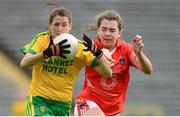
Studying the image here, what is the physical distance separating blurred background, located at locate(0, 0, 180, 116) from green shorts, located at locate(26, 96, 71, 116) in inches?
218

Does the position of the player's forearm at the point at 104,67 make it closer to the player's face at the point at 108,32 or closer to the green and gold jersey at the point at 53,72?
the green and gold jersey at the point at 53,72

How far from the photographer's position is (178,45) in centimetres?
1475

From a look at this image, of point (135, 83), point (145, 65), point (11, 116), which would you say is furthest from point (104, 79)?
point (135, 83)

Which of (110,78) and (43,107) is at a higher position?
(110,78)

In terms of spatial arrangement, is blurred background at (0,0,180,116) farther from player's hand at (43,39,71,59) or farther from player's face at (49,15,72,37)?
player's hand at (43,39,71,59)

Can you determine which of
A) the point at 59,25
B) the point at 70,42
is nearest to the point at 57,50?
the point at 70,42

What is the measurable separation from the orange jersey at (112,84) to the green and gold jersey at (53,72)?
0.39 metres

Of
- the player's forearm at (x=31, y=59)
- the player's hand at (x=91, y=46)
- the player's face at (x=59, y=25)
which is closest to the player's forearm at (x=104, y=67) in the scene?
the player's hand at (x=91, y=46)

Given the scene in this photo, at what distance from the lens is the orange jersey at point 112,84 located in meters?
8.52

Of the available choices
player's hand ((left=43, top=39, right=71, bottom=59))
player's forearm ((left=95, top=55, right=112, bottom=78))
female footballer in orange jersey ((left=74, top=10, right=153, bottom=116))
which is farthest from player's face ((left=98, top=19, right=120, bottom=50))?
player's hand ((left=43, top=39, right=71, bottom=59))

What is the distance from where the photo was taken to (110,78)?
848 centimetres

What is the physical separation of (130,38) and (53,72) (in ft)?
22.0

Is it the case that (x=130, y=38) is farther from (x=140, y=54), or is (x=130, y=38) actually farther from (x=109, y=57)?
(x=140, y=54)

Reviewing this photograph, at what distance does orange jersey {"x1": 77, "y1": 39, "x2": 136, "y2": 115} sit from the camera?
27.9 ft
